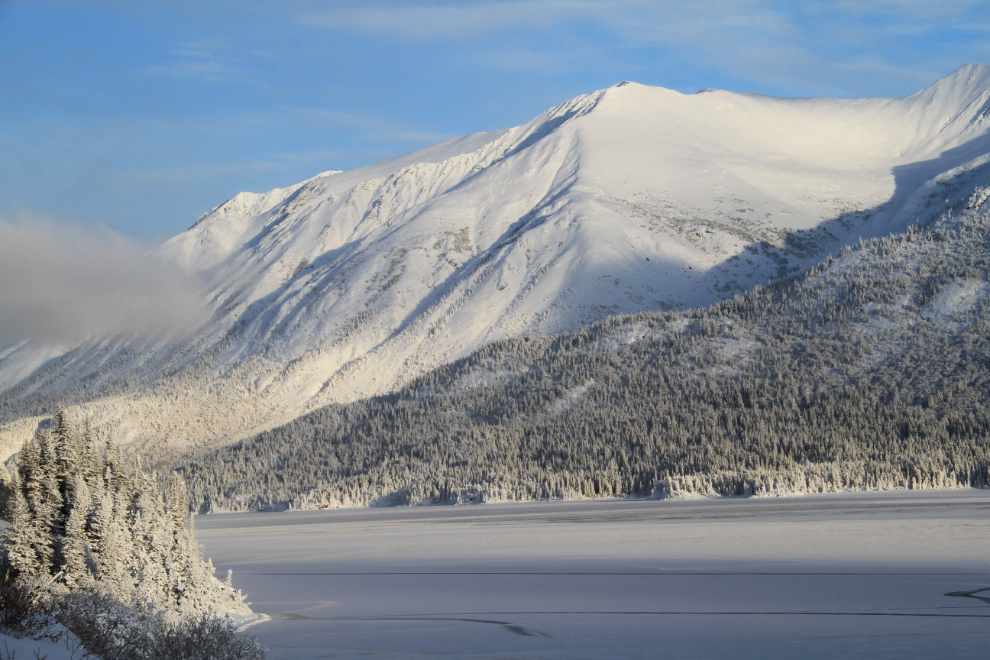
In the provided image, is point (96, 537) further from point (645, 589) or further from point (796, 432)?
point (796, 432)

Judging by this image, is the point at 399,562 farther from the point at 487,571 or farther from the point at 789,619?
the point at 789,619

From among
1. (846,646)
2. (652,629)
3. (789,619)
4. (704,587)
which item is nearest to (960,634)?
(846,646)

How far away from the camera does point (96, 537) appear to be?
39.0 m

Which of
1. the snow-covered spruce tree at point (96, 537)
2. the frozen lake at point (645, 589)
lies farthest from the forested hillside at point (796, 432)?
the snow-covered spruce tree at point (96, 537)

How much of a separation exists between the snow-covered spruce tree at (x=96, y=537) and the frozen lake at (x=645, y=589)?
3878 mm

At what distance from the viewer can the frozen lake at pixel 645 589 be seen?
3219cm

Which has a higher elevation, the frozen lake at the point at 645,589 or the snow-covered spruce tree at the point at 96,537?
the snow-covered spruce tree at the point at 96,537

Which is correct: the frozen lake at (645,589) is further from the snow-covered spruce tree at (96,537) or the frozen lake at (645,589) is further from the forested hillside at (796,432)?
the forested hillside at (796,432)

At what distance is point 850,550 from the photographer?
183 ft

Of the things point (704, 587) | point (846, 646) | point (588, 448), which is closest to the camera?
point (846, 646)

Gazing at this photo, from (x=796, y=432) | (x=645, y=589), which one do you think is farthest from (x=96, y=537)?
(x=796, y=432)

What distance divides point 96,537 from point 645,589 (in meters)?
24.5

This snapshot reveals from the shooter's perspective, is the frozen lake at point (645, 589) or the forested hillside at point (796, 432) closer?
the frozen lake at point (645, 589)

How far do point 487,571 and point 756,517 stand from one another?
42288 millimetres
